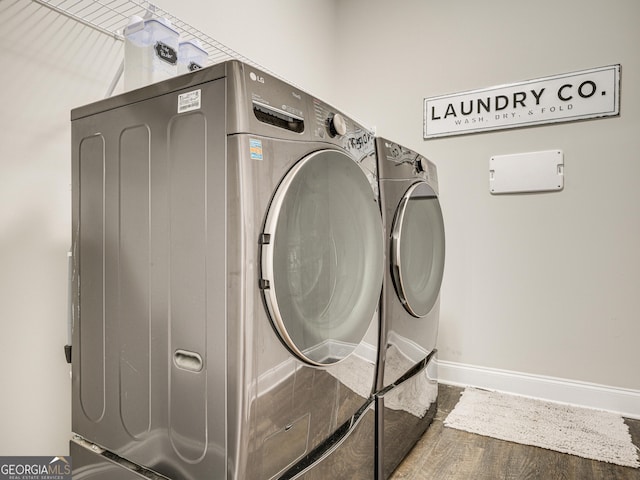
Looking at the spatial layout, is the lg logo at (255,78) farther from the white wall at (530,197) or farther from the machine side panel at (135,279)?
the white wall at (530,197)

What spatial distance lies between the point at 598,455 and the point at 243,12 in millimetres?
2613

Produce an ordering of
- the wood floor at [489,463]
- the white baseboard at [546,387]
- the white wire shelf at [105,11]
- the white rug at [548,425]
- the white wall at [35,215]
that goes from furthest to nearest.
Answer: the white baseboard at [546,387], the white rug at [548,425], the wood floor at [489,463], the white wire shelf at [105,11], the white wall at [35,215]

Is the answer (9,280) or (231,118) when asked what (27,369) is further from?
(231,118)

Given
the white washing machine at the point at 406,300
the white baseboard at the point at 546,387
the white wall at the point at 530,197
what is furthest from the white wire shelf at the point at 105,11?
the white baseboard at the point at 546,387

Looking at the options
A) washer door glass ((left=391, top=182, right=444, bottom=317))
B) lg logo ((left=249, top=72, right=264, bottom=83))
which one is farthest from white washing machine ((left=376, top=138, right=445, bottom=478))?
lg logo ((left=249, top=72, right=264, bottom=83))

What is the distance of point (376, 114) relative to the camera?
9.19 ft

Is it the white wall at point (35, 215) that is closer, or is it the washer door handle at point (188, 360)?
the washer door handle at point (188, 360)

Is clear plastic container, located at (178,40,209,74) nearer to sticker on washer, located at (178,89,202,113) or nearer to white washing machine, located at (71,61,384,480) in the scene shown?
white washing machine, located at (71,61,384,480)

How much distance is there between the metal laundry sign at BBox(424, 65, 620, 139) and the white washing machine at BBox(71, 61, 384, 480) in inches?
59.5

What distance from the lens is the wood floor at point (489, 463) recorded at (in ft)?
5.15

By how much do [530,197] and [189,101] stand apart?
2.07 m

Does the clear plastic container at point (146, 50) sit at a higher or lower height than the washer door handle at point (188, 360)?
higher

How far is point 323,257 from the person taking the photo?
3.51 ft

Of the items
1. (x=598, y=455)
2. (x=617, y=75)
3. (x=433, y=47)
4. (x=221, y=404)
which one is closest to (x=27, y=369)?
(x=221, y=404)
